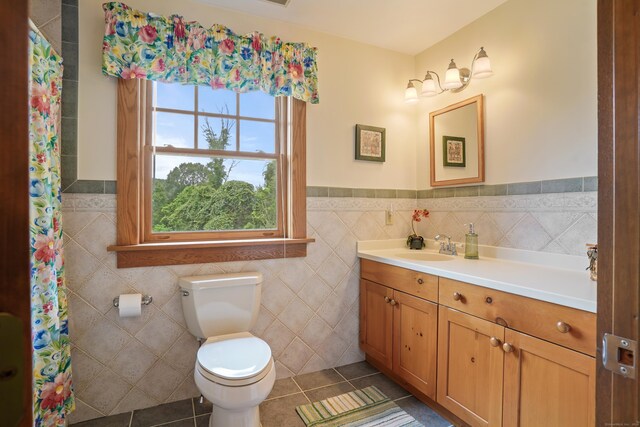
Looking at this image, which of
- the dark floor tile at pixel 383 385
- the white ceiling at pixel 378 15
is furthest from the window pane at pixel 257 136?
the dark floor tile at pixel 383 385

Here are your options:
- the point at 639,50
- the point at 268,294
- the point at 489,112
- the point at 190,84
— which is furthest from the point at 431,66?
the point at 639,50

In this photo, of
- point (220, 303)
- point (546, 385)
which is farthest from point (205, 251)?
point (546, 385)

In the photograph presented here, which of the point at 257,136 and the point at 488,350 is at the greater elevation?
the point at 257,136

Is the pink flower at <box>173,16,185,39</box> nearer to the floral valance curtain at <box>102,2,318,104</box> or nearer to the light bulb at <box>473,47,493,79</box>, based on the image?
the floral valance curtain at <box>102,2,318,104</box>

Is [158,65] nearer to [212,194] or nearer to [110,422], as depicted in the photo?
[212,194]

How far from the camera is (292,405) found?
194 cm

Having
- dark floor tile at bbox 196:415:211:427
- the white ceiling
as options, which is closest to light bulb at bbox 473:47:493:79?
the white ceiling

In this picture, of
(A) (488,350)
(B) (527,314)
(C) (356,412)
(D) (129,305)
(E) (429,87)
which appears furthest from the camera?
(E) (429,87)

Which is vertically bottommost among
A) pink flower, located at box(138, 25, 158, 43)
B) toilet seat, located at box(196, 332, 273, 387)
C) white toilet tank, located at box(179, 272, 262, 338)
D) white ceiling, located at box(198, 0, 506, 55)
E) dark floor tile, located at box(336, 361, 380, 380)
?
dark floor tile, located at box(336, 361, 380, 380)

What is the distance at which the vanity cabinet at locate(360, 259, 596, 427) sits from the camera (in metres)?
1.20

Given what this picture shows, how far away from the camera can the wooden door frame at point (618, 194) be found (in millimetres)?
474

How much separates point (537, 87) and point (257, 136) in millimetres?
1717

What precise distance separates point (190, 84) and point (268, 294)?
1395 millimetres

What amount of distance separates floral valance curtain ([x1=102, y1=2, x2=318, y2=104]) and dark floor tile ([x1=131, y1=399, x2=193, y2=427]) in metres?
1.90
